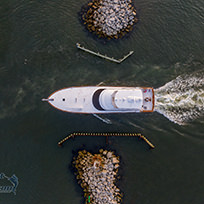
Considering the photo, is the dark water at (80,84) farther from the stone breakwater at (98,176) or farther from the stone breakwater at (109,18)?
the stone breakwater at (109,18)

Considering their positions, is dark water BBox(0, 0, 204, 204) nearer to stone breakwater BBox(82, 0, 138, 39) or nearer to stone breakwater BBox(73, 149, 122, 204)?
stone breakwater BBox(73, 149, 122, 204)

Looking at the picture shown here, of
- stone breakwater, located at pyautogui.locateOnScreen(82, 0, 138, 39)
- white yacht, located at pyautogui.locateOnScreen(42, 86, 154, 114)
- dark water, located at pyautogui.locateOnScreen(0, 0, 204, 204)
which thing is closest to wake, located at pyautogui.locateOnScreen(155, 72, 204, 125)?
dark water, located at pyautogui.locateOnScreen(0, 0, 204, 204)

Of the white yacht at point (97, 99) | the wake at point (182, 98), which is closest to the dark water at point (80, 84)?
the wake at point (182, 98)

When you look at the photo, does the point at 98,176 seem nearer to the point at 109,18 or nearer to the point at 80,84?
the point at 80,84

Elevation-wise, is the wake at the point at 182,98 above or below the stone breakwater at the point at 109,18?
below

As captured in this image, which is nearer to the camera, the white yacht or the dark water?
the white yacht
